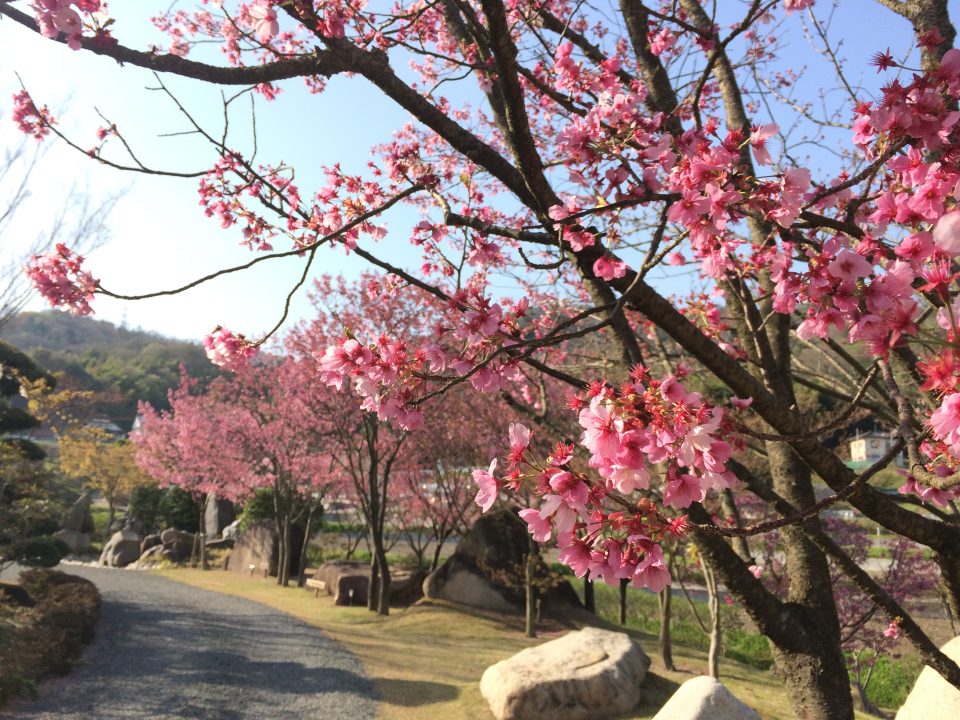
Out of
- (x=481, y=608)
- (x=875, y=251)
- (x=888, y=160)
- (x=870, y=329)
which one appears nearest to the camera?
(x=870, y=329)

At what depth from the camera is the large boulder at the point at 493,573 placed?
39.6 feet

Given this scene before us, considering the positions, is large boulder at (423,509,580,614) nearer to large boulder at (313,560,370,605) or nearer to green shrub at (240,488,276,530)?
large boulder at (313,560,370,605)

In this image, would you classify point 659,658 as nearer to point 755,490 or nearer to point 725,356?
point 755,490

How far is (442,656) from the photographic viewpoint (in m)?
8.68

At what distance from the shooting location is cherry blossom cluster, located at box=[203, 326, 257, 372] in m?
2.99

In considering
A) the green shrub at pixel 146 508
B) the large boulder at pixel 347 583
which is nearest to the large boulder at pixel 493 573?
the large boulder at pixel 347 583

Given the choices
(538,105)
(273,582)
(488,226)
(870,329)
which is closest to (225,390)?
(273,582)

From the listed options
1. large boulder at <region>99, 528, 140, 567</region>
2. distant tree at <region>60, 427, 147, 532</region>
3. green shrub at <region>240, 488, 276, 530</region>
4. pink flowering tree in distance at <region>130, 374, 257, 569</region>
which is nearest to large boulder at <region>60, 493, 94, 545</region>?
distant tree at <region>60, 427, 147, 532</region>

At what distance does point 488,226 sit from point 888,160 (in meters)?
1.39

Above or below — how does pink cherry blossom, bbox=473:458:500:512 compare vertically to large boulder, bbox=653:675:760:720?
above

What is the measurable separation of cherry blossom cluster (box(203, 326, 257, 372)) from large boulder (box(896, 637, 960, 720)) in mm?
4240

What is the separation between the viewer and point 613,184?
235 cm

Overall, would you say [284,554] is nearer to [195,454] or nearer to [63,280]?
[195,454]

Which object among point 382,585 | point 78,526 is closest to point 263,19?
point 382,585
